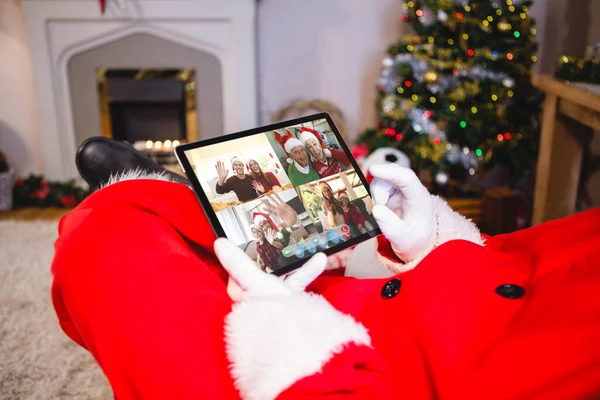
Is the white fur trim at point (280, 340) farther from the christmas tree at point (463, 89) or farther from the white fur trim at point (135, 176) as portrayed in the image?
the christmas tree at point (463, 89)

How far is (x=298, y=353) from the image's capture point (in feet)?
2.03

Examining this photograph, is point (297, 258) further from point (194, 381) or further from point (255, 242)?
point (194, 381)

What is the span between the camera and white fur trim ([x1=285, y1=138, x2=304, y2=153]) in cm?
90

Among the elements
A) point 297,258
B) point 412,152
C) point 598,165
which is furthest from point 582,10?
point 297,258

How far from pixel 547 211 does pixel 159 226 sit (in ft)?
6.49

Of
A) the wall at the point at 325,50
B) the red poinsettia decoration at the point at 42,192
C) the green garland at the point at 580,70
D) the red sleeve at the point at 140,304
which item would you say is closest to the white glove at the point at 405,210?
the red sleeve at the point at 140,304

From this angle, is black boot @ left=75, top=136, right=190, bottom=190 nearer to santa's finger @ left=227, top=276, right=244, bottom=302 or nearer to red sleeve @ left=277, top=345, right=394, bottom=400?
santa's finger @ left=227, top=276, right=244, bottom=302

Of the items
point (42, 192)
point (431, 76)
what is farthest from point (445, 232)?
point (42, 192)

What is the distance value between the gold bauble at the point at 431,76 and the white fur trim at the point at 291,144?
1.83 m

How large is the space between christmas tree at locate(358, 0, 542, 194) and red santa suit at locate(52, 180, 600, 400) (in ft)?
6.14

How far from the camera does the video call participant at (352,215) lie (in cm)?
90

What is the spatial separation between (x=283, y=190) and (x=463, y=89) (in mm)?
1958

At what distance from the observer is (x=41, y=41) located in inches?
115

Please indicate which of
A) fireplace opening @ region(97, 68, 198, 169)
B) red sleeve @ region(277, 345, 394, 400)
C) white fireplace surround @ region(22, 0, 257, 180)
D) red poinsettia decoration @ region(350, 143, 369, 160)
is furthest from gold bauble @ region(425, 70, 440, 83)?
red sleeve @ region(277, 345, 394, 400)
